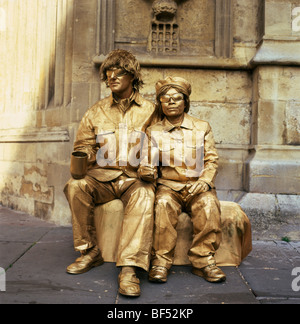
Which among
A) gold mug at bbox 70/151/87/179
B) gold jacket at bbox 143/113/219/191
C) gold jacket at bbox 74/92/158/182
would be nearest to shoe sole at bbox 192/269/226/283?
gold jacket at bbox 143/113/219/191

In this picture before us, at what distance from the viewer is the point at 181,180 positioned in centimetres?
331

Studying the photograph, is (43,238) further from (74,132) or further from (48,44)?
(48,44)

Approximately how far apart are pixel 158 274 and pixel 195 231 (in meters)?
0.50

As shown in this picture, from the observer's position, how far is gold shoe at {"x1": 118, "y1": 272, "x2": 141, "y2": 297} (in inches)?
96.7

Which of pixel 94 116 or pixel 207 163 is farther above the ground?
pixel 94 116

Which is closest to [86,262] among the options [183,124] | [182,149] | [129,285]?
[129,285]

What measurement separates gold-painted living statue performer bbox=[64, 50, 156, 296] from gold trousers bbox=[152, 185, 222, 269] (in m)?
0.11

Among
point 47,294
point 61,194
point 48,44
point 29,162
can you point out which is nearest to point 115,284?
point 47,294

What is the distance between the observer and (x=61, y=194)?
4883mm

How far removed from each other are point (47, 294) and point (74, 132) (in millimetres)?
2704

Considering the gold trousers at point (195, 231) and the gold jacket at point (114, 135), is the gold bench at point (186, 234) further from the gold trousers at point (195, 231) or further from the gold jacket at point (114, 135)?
the gold jacket at point (114, 135)

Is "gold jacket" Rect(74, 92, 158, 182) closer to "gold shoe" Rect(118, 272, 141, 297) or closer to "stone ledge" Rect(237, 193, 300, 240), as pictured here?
"gold shoe" Rect(118, 272, 141, 297)

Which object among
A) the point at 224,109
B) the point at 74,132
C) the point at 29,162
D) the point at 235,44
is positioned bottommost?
the point at 29,162

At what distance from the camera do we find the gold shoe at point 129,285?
2.46 metres
